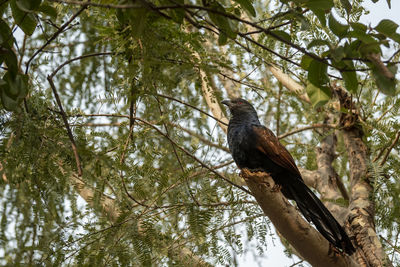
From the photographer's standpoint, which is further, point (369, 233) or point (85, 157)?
point (369, 233)

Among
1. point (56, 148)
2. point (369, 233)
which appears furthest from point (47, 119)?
point (369, 233)

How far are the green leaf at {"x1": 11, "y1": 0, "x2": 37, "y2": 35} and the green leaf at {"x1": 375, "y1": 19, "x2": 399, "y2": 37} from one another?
136 centimetres

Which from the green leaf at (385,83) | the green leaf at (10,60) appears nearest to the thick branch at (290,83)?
the green leaf at (385,83)

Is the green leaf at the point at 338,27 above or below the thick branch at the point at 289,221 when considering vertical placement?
above

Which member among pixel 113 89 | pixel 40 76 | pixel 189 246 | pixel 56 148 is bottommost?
pixel 189 246

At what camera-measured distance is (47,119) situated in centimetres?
239

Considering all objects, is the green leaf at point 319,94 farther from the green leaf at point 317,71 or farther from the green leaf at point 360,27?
the green leaf at point 360,27

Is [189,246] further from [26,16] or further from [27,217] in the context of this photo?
[26,16]

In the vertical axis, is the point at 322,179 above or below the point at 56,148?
above

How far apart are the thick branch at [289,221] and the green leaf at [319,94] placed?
633 mm

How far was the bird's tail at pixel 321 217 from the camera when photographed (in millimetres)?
2629

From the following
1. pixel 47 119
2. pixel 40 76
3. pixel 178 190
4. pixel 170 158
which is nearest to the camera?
pixel 47 119

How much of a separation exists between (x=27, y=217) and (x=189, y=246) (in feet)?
3.57

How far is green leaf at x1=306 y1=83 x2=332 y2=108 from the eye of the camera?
1.78m
